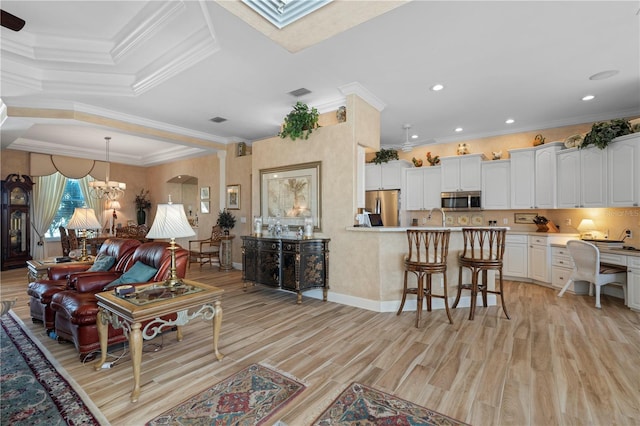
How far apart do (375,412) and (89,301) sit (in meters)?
2.60

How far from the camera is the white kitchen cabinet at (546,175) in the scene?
201 inches

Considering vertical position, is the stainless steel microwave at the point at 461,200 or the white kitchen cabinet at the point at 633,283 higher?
the stainless steel microwave at the point at 461,200

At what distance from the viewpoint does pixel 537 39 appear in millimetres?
2924

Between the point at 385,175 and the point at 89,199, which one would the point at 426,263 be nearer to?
the point at 385,175

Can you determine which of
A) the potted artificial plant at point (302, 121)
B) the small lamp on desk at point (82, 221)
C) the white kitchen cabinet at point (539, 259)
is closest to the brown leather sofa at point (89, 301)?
the small lamp on desk at point (82, 221)

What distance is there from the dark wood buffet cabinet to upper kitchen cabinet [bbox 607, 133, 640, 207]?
178 inches

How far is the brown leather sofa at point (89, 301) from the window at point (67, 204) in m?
6.43

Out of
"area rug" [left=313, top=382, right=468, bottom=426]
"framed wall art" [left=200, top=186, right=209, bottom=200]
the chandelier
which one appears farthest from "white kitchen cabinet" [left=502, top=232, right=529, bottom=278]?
the chandelier

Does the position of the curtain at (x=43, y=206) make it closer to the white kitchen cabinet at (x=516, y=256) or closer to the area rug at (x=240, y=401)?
the area rug at (x=240, y=401)

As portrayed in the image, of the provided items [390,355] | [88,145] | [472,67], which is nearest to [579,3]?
[472,67]

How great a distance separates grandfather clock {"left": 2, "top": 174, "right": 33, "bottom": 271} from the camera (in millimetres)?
6508

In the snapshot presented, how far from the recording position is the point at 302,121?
4.42 meters

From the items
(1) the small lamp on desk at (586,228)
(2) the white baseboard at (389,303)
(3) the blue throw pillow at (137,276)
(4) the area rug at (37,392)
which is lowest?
(4) the area rug at (37,392)

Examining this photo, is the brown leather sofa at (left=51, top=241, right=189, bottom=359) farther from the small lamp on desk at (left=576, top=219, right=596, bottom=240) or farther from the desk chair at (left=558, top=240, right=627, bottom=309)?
the small lamp on desk at (left=576, top=219, right=596, bottom=240)
